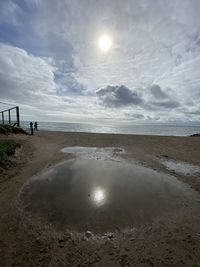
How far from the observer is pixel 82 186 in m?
6.22

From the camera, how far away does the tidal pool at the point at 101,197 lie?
427 cm

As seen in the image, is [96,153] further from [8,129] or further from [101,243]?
[8,129]

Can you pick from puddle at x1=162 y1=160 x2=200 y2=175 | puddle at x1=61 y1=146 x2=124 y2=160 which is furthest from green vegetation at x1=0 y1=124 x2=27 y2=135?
puddle at x1=162 y1=160 x2=200 y2=175

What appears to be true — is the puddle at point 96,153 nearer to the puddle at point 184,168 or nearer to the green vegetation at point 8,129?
the puddle at point 184,168

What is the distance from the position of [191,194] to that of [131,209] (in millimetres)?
2507

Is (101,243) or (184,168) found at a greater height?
(184,168)

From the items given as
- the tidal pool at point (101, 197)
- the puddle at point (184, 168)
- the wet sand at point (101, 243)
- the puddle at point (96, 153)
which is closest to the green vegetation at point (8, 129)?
the puddle at point (96, 153)

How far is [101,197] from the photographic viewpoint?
5.44 meters

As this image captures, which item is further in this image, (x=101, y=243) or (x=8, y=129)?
(x=8, y=129)

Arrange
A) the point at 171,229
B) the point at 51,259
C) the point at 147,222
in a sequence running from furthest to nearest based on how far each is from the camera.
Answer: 1. the point at 147,222
2. the point at 171,229
3. the point at 51,259

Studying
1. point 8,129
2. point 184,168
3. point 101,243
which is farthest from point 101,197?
point 8,129

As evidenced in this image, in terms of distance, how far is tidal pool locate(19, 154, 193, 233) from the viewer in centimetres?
427

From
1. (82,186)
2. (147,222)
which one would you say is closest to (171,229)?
(147,222)

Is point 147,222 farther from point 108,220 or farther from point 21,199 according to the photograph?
point 21,199
